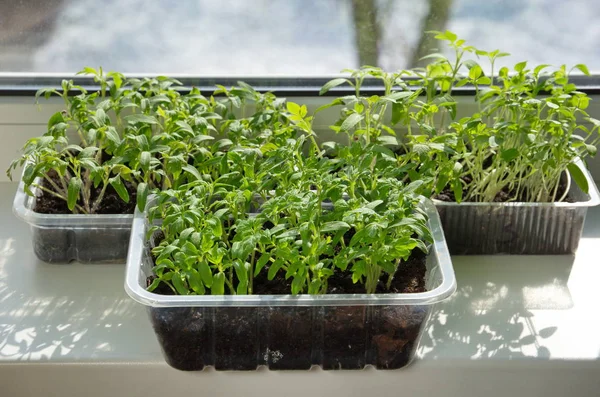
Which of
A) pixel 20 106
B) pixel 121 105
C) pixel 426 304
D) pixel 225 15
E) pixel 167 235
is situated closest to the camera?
pixel 426 304

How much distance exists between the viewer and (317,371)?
1251mm

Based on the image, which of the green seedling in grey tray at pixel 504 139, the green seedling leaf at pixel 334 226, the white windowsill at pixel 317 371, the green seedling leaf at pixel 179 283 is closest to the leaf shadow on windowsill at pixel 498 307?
the white windowsill at pixel 317 371

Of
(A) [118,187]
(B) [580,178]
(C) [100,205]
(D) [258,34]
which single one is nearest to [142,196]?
(A) [118,187]

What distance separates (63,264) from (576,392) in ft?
2.76

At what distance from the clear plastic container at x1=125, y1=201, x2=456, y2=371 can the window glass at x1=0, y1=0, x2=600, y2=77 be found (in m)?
0.56

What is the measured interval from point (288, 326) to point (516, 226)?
473mm

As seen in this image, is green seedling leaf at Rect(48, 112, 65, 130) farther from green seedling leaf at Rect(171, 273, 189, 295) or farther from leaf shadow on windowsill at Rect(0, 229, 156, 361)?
green seedling leaf at Rect(171, 273, 189, 295)

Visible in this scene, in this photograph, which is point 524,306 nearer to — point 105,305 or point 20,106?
point 105,305

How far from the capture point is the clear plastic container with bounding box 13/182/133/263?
138 centimetres

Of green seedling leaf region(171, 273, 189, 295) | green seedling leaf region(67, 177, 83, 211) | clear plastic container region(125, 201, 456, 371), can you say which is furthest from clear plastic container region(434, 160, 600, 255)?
green seedling leaf region(67, 177, 83, 211)

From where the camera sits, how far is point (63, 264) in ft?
4.75

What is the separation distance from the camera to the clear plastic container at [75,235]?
4.52ft

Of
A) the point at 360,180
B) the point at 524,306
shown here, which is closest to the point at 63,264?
the point at 360,180

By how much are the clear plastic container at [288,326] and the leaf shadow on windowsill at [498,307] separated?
10cm
